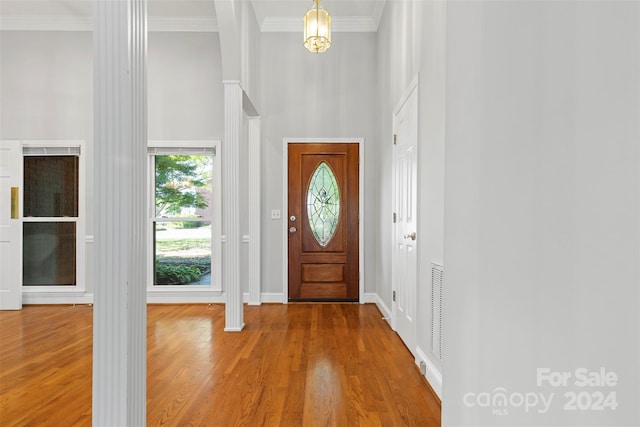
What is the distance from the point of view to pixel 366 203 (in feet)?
16.6

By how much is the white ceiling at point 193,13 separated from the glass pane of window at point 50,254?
250cm

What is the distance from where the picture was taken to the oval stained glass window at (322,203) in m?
5.07

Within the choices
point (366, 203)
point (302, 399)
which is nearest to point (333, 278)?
point (366, 203)

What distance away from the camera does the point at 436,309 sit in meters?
2.39

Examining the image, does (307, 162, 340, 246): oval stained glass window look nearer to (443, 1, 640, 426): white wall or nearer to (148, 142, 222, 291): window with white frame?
(148, 142, 222, 291): window with white frame

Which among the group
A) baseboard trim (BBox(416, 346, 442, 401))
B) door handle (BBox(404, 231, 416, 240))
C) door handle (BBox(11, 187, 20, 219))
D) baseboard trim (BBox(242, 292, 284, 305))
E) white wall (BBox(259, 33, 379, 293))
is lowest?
baseboard trim (BBox(242, 292, 284, 305))

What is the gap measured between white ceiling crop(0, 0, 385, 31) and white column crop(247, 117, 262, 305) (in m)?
1.25

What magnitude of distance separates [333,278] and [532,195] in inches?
171

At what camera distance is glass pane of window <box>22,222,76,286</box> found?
16.2ft

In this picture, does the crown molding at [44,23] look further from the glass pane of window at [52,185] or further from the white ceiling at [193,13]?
the glass pane of window at [52,185]

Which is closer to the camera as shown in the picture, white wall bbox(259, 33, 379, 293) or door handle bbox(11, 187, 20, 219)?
door handle bbox(11, 187, 20, 219)

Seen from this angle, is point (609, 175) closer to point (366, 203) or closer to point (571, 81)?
point (571, 81)

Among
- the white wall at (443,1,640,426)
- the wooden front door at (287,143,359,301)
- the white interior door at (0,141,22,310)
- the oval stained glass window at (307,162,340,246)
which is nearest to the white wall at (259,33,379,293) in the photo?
the wooden front door at (287,143,359,301)

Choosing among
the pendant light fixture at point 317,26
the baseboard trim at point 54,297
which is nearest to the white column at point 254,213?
the pendant light fixture at point 317,26
